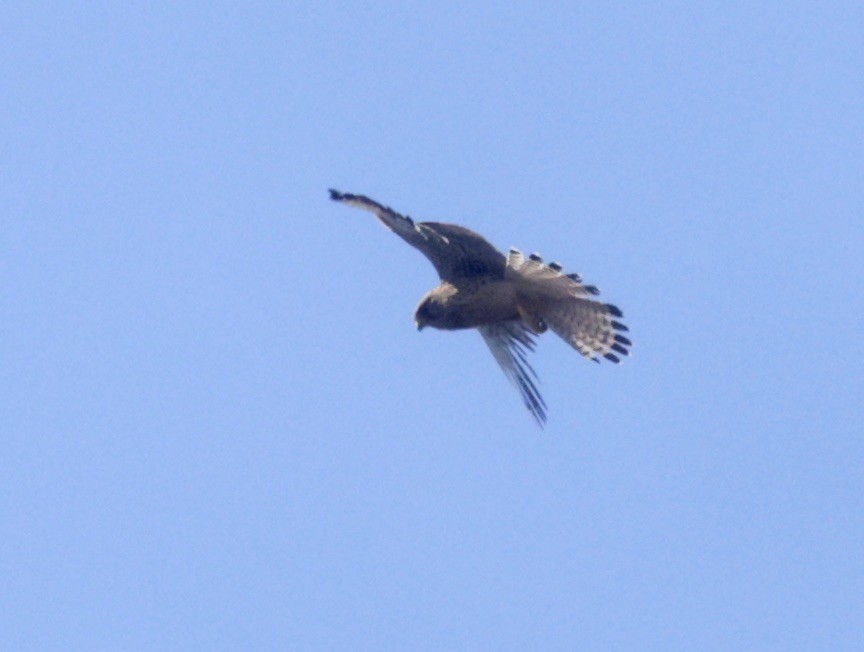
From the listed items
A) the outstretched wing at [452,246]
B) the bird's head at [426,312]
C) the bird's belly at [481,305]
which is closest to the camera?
the outstretched wing at [452,246]

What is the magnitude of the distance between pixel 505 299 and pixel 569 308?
508 millimetres

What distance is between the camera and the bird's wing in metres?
13.0

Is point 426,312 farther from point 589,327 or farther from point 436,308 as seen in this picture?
point 589,327

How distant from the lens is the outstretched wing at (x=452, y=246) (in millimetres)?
12945

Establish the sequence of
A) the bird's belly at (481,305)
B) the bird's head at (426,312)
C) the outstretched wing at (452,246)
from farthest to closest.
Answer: the bird's head at (426,312)
the bird's belly at (481,305)
the outstretched wing at (452,246)

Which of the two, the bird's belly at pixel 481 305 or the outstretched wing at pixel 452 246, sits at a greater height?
the outstretched wing at pixel 452 246

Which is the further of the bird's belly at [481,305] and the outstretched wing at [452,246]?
the bird's belly at [481,305]

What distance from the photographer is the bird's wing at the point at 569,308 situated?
13016mm

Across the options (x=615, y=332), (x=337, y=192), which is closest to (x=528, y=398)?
(x=615, y=332)

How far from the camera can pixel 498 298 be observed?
13117mm

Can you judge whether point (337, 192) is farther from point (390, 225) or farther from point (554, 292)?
point (554, 292)

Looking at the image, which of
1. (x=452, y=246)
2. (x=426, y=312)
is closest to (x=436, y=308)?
(x=426, y=312)

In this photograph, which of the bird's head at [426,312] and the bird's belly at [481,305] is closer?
the bird's belly at [481,305]

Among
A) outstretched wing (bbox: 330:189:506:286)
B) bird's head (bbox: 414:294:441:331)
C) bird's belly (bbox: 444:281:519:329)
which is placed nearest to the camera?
outstretched wing (bbox: 330:189:506:286)
